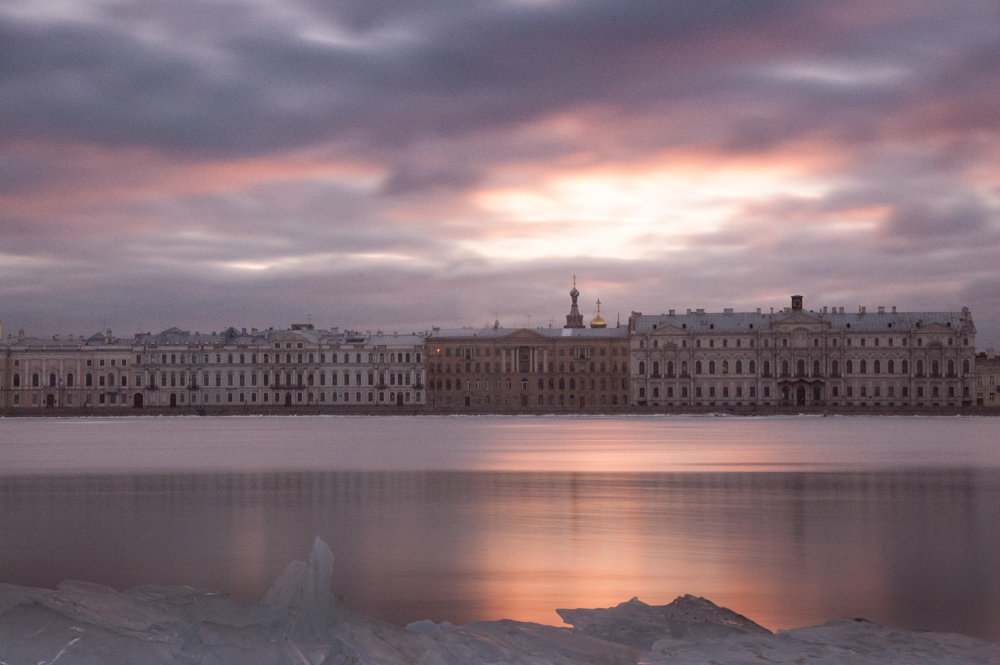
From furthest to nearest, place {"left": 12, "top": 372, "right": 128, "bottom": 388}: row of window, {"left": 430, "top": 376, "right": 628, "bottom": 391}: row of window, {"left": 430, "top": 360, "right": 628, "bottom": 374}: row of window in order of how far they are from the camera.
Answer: {"left": 12, "top": 372, "right": 128, "bottom": 388}: row of window → {"left": 430, "top": 376, "right": 628, "bottom": 391}: row of window → {"left": 430, "top": 360, "right": 628, "bottom": 374}: row of window

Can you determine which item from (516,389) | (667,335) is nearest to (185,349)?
(516,389)

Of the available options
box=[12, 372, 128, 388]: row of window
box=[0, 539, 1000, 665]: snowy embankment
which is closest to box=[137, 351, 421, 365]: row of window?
box=[12, 372, 128, 388]: row of window

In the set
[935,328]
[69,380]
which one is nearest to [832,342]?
[935,328]

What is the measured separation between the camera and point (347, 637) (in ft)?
28.9

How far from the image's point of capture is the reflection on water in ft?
39.9

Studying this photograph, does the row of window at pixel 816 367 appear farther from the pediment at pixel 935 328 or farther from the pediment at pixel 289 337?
the pediment at pixel 289 337

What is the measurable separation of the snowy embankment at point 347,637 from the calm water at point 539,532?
991 mm

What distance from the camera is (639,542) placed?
52.9 feet

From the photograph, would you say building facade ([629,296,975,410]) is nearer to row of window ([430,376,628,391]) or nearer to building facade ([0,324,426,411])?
row of window ([430,376,628,391])

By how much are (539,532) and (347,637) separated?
857 centimetres

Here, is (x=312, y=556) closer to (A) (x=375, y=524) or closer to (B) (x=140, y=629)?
(B) (x=140, y=629)

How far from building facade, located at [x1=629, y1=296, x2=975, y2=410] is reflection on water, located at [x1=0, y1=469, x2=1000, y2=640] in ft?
280

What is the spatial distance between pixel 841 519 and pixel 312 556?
1164 cm

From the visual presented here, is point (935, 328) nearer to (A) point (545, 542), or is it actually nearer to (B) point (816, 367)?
(B) point (816, 367)
